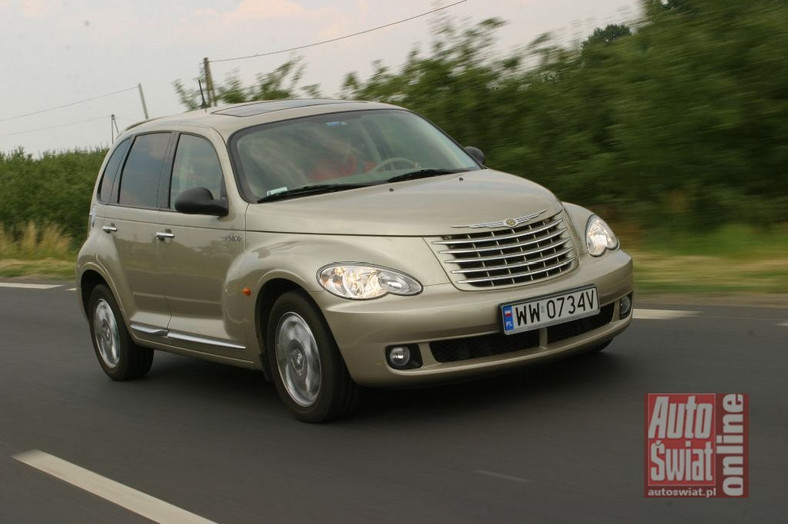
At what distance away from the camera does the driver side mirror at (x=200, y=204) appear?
6625mm

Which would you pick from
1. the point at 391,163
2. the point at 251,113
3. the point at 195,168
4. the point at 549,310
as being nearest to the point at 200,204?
the point at 195,168

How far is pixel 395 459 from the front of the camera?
17.5 feet

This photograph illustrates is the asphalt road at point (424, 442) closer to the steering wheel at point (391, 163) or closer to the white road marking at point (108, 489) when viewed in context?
the white road marking at point (108, 489)

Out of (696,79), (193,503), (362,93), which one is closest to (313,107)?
(193,503)

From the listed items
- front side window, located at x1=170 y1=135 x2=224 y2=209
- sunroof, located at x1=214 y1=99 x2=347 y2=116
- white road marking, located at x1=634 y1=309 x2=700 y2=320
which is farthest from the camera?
white road marking, located at x1=634 y1=309 x2=700 y2=320

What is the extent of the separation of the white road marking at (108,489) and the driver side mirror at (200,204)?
1.52m

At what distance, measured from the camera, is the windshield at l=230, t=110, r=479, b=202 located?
6711 mm

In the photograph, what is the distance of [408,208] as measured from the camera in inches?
238

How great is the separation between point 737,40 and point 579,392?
703cm

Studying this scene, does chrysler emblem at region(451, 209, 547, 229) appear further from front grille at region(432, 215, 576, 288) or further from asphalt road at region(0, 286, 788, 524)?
asphalt road at region(0, 286, 788, 524)

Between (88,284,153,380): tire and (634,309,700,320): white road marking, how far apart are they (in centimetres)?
339

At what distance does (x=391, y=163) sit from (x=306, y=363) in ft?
4.89

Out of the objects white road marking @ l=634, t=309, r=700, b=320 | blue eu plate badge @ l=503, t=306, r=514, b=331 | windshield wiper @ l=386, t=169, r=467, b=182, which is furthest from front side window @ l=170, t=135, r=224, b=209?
white road marking @ l=634, t=309, r=700, b=320

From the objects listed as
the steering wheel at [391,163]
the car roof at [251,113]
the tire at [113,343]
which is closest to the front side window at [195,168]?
the car roof at [251,113]
